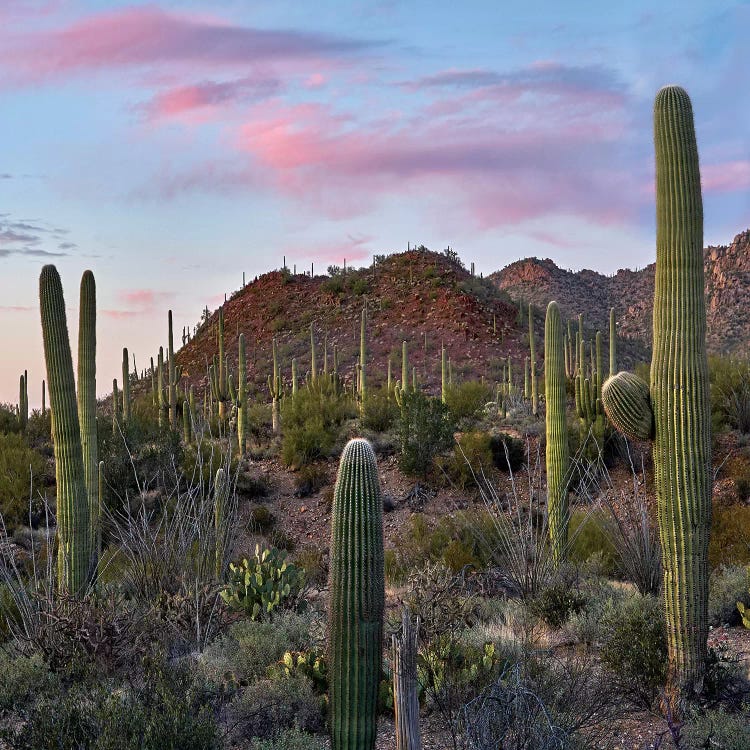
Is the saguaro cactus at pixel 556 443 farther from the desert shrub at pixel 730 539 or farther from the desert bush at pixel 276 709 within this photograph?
the desert bush at pixel 276 709

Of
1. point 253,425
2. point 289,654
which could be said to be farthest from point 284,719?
point 253,425

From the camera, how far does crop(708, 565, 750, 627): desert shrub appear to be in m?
8.84

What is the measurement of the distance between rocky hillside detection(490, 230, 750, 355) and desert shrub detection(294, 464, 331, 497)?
33.8 metres

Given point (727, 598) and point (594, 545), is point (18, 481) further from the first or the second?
point (727, 598)

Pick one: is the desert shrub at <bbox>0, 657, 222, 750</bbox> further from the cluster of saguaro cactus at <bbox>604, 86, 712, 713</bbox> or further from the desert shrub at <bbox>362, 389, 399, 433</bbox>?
the desert shrub at <bbox>362, 389, 399, 433</bbox>

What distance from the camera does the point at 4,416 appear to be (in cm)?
2150

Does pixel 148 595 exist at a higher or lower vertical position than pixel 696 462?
lower

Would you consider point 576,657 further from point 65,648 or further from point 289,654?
point 65,648

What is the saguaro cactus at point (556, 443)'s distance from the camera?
11.1m

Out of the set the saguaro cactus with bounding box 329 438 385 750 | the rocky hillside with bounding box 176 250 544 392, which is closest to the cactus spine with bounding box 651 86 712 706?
the saguaro cactus with bounding box 329 438 385 750

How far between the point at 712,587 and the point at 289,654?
486 centimetres

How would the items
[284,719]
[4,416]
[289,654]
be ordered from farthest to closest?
1. [4,416]
2. [289,654]
3. [284,719]

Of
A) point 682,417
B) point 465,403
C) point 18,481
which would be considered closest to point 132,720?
point 682,417

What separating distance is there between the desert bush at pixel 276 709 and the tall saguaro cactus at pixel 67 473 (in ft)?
10.5
